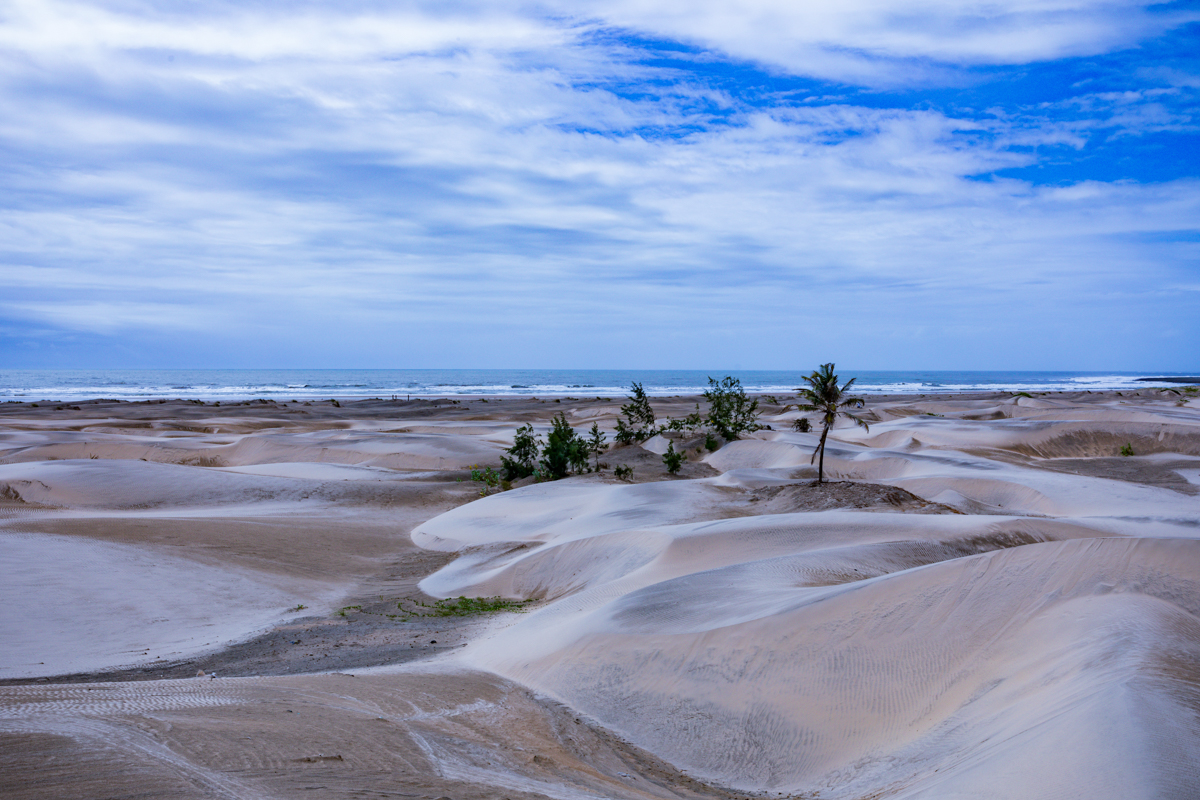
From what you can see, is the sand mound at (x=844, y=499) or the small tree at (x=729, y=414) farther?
the small tree at (x=729, y=414)

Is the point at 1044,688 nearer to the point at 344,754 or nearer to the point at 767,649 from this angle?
the point at 767,649

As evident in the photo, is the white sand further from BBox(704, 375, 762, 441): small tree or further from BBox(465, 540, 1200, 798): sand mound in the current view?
BBox(704, 375, 762, 441): small tree

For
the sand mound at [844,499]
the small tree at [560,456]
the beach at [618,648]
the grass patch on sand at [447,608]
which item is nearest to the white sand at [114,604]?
the beach at [618,648]

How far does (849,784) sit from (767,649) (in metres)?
1.53

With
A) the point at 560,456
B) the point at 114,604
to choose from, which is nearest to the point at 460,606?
the point at 114,604

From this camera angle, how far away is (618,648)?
6879 millimetres

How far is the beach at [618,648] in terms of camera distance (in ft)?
12.9

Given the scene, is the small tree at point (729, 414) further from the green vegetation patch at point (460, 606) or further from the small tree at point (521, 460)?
the green vegetation patch at point (460, 606)

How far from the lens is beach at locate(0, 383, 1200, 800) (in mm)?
3918

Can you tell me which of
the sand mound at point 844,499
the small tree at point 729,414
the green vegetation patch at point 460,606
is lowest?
the green vegetation patch at point 460,606

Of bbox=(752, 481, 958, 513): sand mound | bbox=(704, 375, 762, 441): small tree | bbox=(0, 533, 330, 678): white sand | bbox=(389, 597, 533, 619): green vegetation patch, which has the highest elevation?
bbox=(704, 375, 762, 441): small tree

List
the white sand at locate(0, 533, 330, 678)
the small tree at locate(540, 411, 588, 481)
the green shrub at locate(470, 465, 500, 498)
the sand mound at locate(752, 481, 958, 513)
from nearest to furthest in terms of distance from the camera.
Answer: the white sand at locate(0, 533, 330, 678), the sand mound at locate(752, 481, 958, 513), the green shrub at locate(470, 465, 500, 498), the small tree at locate(540, 411, 588, 481)

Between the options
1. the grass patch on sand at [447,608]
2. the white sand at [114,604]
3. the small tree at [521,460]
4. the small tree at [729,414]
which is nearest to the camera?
the white sand at [114,604]

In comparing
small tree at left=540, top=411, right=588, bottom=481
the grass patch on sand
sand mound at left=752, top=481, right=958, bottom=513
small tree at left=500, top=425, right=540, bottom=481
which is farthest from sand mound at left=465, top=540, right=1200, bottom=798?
small tree at left=500, top=425, right=540, bottom=481
